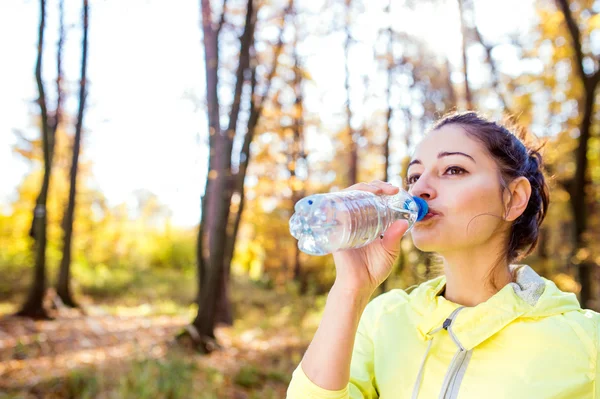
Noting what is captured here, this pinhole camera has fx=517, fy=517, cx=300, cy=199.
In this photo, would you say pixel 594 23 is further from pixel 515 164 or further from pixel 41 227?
pixel 41 227

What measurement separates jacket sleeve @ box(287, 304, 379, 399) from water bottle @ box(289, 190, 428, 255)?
34 cm

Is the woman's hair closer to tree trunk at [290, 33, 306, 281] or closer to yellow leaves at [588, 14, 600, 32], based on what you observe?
yellow leaves at [588, 14, 600, 32]

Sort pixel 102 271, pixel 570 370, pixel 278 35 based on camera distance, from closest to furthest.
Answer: pixel 570 370 → pixel 278 35 → pixel 102 271

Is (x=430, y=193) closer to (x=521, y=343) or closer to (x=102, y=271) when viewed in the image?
(x=521, y=343)

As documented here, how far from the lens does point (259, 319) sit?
11.0 meters

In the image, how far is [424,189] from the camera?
1605mm

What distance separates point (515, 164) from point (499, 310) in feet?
1.70

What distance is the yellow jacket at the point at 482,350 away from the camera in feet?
4.42

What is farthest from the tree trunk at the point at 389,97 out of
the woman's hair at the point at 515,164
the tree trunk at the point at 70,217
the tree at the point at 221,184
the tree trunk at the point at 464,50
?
the woman's hair at the point at 515,164

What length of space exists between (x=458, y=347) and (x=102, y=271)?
571 inches

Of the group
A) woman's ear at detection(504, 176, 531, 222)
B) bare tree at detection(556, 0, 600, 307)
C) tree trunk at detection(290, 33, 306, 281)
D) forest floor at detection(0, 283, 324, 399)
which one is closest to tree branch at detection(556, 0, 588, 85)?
bare tree at detection(556, 0, 600, 307)

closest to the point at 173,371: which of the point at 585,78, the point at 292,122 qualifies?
the point at 585,78

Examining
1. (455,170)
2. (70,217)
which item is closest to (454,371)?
(455,170)

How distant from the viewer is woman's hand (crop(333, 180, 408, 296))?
4.89 feet
